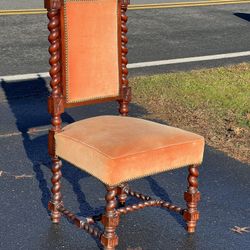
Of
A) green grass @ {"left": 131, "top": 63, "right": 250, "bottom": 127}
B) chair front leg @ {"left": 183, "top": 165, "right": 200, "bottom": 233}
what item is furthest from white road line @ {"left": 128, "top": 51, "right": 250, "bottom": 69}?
chair front leg @ {"left": 183, "top": 165, "right": 200, "bottom": 233}

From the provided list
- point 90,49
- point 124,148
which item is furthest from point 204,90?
point 124,148

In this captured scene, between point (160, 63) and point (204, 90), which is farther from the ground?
point (204, 90)

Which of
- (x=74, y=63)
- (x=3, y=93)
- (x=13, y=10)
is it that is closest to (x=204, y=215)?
(x=74, y=63)

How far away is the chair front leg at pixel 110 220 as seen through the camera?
414cm

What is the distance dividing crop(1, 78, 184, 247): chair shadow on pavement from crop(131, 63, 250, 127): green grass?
1.93 feet

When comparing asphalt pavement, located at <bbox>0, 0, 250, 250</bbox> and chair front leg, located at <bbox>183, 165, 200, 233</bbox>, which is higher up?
chair front leg, located at <bbox>183, 165, 200, 233</bbox>

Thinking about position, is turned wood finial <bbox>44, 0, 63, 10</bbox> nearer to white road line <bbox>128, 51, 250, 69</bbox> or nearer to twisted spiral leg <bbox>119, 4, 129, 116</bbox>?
twisted spiral leg <bbox>119, 4, 129, 116</bbox>

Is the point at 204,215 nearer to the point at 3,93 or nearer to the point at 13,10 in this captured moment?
the point at 3,93

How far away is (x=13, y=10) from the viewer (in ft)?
50.8

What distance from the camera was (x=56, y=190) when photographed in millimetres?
4789

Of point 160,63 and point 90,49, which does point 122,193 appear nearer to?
point 90,49

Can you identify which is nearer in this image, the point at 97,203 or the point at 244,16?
the point at 97,203

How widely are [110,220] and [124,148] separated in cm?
45

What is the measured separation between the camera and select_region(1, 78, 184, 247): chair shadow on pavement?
18.0 ft
